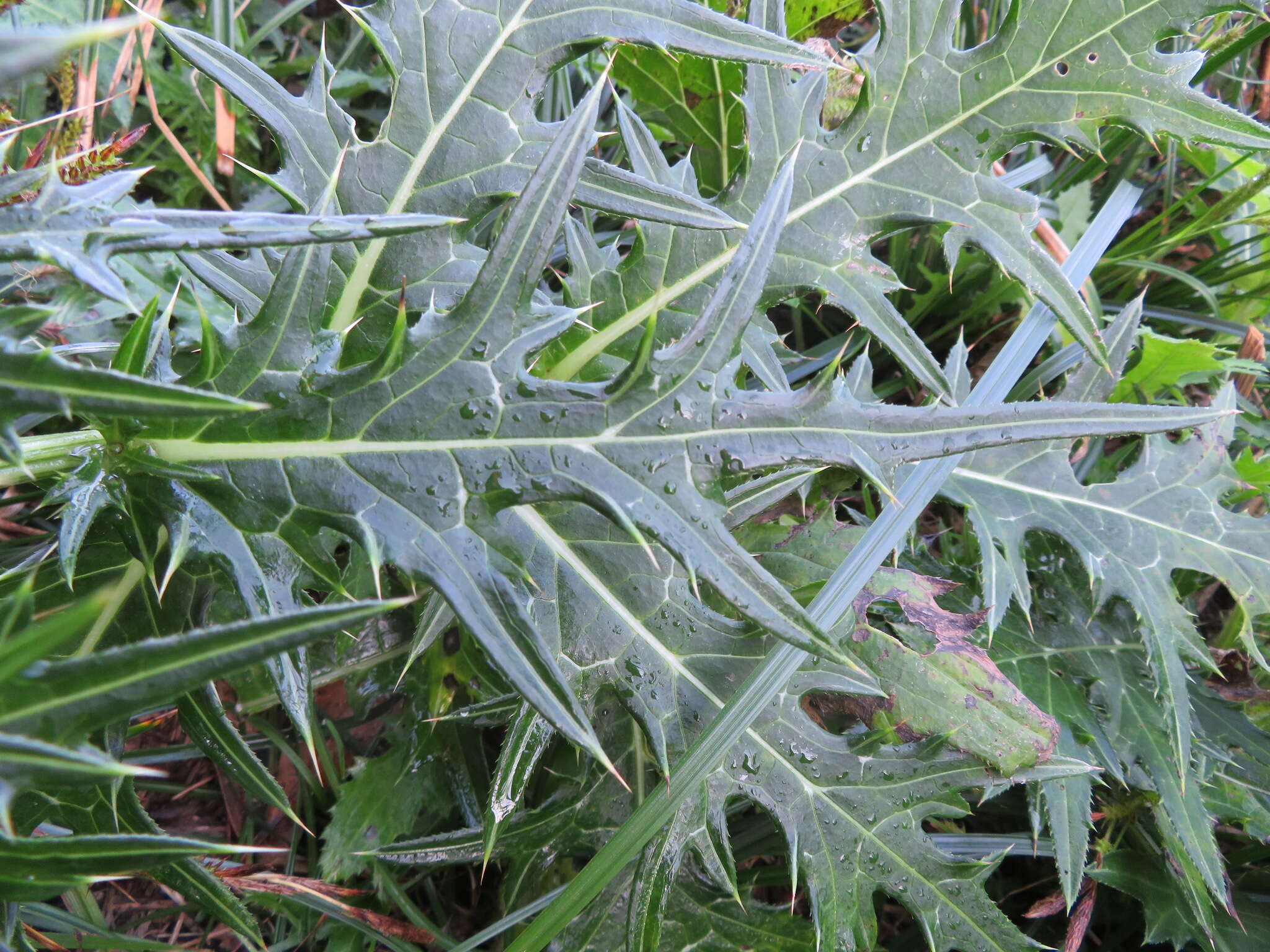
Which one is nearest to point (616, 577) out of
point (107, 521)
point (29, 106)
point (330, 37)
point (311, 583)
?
point (311, 583)

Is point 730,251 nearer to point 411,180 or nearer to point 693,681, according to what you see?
point 411,180

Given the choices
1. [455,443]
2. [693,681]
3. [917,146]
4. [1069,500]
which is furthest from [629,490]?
[1069,500]

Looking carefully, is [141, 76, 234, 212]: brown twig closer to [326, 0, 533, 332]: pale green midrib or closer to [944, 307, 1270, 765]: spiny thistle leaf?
[326, 0, 533, 332]: pale green midrib

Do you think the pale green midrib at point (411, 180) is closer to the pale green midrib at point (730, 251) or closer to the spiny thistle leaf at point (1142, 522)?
the pale green midrib at point (730, 251)

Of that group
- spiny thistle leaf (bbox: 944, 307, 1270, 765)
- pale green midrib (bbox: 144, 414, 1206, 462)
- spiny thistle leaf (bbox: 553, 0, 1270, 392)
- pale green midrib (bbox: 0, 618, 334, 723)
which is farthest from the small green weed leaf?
→ pale green midrib (bbox: 0, 618, 334, 723)

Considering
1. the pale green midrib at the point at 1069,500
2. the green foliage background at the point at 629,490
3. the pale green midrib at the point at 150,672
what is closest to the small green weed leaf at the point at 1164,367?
the green foliage background at the point at 629,490

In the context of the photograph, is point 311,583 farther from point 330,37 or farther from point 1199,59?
point 330,37
